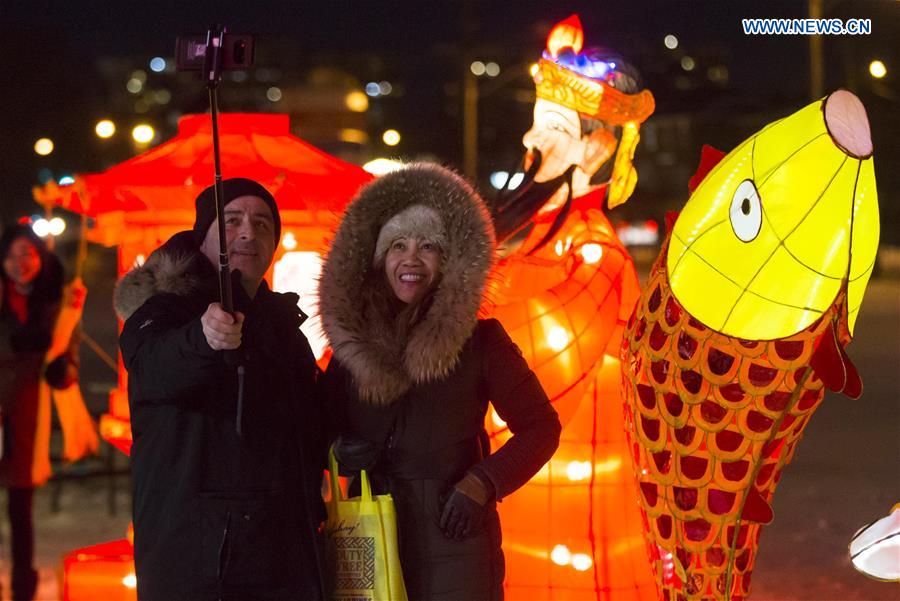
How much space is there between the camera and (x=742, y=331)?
3074 mm

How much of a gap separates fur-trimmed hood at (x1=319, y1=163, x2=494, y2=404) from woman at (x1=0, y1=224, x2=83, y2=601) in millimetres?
2305

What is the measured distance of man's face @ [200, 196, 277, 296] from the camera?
116 inches

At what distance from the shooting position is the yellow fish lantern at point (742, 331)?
2.97 meters

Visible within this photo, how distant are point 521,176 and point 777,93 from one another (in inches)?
898

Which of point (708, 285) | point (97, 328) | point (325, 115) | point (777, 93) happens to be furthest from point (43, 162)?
point (708, 285)

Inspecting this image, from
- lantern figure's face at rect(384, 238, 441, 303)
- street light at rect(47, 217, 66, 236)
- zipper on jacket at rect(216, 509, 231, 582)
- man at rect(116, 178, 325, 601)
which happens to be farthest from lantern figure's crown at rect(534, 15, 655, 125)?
zipper on jacket at rect(216, 509, 231, 582)

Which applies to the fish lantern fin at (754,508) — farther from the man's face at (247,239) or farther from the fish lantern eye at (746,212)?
the man's face at (247,239)

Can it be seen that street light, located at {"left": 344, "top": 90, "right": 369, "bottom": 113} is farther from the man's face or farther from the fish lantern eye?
the fish lantern eye

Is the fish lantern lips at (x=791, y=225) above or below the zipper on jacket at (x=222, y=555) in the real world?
above

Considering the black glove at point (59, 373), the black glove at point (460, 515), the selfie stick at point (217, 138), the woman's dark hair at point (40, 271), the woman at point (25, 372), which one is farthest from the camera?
the black glove at point (59, 373)

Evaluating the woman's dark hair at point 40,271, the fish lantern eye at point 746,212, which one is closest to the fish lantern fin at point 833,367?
the fish lantern eye at point 746,212

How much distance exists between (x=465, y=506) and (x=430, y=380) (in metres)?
0.30

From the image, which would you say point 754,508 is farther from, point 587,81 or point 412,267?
point 587,81

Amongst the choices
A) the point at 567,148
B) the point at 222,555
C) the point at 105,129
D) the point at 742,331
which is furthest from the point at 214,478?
the point at 105,129
